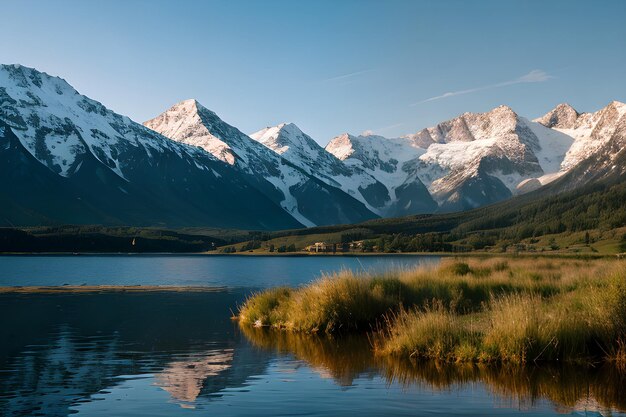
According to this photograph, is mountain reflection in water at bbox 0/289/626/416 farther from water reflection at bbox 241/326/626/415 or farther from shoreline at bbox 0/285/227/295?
shoreline at bbox 0/285/227/295

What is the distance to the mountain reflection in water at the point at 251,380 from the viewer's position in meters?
21.1

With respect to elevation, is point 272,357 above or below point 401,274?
below

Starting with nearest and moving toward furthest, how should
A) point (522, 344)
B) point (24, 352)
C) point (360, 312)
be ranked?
point (522, 344) → point (24, 352) → point (360, 312)

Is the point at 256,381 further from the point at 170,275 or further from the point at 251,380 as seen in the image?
the point at 170,275

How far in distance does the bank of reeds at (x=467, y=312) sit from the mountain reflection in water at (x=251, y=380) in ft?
3.34

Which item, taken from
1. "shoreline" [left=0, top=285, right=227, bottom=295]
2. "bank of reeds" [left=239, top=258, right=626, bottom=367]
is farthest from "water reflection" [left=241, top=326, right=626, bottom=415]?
"shoreline" [left=0, top=285, right=227, bottom=295]

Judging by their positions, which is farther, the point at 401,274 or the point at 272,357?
the point at 401,274

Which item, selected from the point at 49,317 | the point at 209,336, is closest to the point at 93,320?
the point at 49,317

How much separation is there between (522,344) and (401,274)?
17841 millimetres

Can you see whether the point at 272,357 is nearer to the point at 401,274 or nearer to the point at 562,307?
the point at 562,307

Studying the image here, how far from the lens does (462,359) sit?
2689cm

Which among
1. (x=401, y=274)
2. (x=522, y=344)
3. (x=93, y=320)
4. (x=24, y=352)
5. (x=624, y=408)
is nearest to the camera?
(x=624, y=408)

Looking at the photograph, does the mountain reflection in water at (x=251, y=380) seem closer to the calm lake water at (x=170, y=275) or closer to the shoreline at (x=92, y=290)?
the calm lake water at (x=170, y=275)

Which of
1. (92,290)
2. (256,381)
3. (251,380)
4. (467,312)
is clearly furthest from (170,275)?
(256,381)
